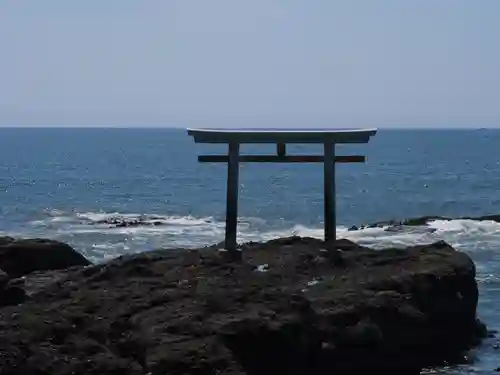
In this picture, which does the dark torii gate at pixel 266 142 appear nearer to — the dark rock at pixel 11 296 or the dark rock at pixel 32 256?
the dark rock at pixel 32 256

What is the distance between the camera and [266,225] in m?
44.9

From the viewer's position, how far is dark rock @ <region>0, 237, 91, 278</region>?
16625 mm

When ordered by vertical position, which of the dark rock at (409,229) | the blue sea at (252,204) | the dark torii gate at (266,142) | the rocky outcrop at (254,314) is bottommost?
the blue sea at (252,204)

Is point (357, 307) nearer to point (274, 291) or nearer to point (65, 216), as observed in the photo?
point (274, 291)

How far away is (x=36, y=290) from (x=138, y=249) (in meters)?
18.9

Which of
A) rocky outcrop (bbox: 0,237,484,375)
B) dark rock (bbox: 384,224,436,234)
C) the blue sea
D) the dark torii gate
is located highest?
the dark torii gate

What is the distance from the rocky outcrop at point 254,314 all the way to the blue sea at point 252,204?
1268mm

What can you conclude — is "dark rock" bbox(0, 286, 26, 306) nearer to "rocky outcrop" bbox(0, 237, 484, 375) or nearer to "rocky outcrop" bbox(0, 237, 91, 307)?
"rocky outcrop" bbox(0, 237, 484, 375)

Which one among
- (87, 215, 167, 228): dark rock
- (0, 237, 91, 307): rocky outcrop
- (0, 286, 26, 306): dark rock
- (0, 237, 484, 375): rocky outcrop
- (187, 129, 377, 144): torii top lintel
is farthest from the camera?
(87, 215, 167, 228): dark rock

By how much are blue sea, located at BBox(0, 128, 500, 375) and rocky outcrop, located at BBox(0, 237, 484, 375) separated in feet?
4.16

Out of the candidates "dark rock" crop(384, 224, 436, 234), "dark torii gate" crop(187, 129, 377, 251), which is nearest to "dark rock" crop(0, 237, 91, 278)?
Result: "dark torii gate" crop(187, 129, 377, 251)

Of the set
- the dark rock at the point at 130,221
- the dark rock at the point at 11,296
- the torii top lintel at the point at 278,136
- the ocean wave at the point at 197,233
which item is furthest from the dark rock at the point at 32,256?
the dark rock at the point at 130,221

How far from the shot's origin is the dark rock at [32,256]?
16.6 meters

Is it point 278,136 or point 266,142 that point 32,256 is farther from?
point 278,136
